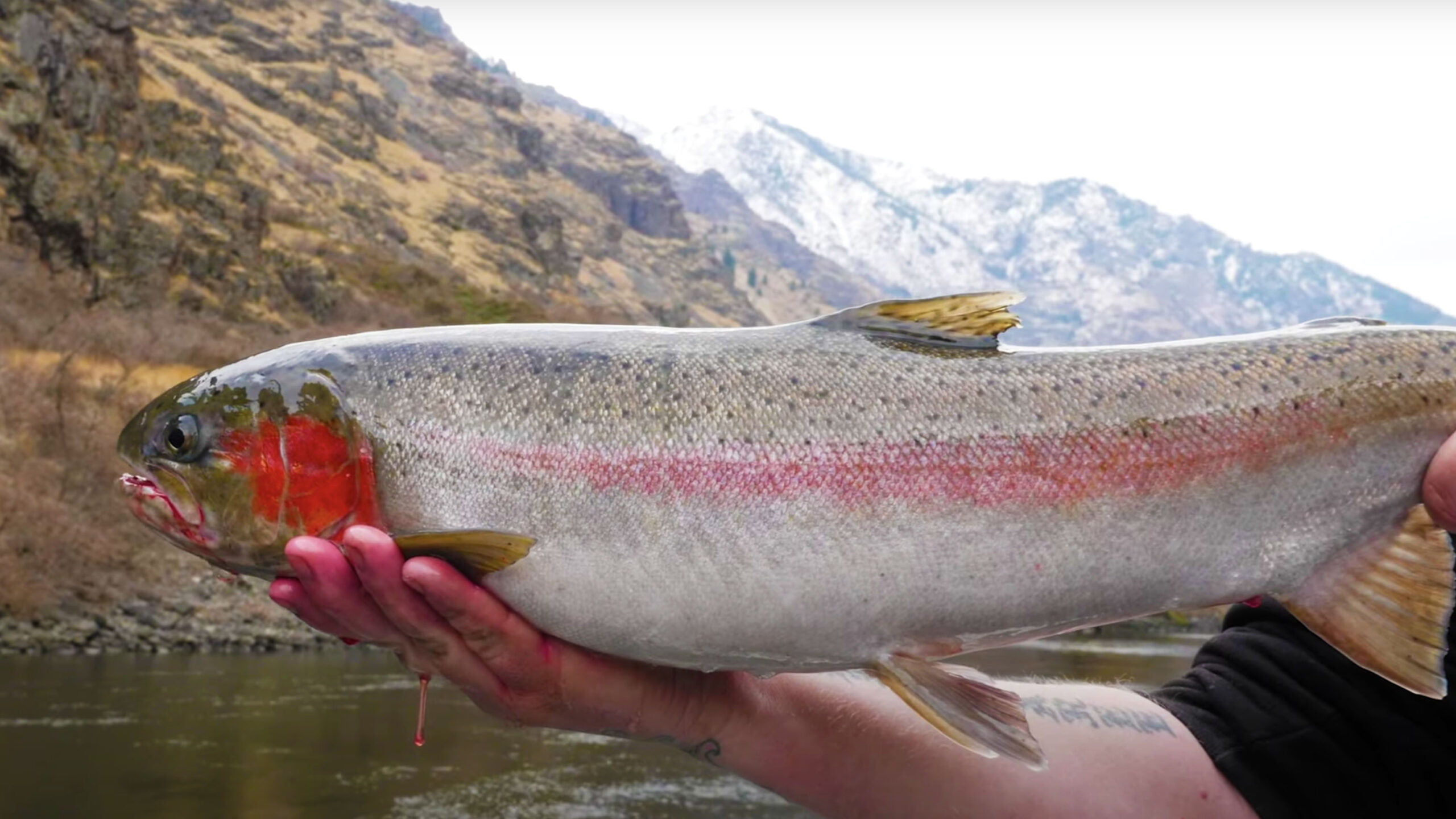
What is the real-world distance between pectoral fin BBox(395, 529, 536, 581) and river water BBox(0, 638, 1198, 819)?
1488 cm

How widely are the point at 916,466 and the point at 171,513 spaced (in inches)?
65.9

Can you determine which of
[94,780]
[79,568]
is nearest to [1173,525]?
[94,780]

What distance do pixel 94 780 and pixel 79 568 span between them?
15040 mm

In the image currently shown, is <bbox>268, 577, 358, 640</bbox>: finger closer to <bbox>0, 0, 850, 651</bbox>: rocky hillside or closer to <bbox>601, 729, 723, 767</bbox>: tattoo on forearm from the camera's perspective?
<bbox>601, 729, 723, 767</bbox>: tattoo on forearm

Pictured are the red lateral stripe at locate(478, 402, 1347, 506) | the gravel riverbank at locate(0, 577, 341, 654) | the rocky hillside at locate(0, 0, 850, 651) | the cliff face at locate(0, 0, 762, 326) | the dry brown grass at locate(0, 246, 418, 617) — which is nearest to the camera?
the red lateral stripe at locate(478, 402, 1347, 506)

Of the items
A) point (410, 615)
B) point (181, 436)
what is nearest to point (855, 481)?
point (410, 615)

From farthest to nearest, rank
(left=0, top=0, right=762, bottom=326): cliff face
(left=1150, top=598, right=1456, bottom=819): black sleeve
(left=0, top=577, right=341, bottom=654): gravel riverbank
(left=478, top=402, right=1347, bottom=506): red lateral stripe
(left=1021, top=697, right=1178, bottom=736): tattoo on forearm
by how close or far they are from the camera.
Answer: (left=0, top=0, right=762, bottom=326): cliff face
(left=0, top=577, right=341, bottom=654): gravel riverbank
(left=1021, top=697, right=1178, bottom=736): tattoo on forearm
(left=1150, top=598, right=1456, bottom=819): black sleeve
(left=478, top=402, right=1347, bottom=506): red lateral stripe

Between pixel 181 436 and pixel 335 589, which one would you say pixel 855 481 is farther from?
pixel 181 436

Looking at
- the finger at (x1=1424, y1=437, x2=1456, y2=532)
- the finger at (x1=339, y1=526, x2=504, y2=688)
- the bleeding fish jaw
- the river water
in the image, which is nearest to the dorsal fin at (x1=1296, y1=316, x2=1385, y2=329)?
the finger at (x1=1424, y1=437, x2=1456, y2=532)

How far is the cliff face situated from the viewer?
53406 millimetres

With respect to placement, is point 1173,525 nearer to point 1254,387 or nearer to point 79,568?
point 1254,387

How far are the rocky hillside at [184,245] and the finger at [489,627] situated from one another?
3261 cm

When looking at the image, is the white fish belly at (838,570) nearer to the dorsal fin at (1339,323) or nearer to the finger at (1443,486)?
the finger at (1443,486)

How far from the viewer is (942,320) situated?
2.80 meters
